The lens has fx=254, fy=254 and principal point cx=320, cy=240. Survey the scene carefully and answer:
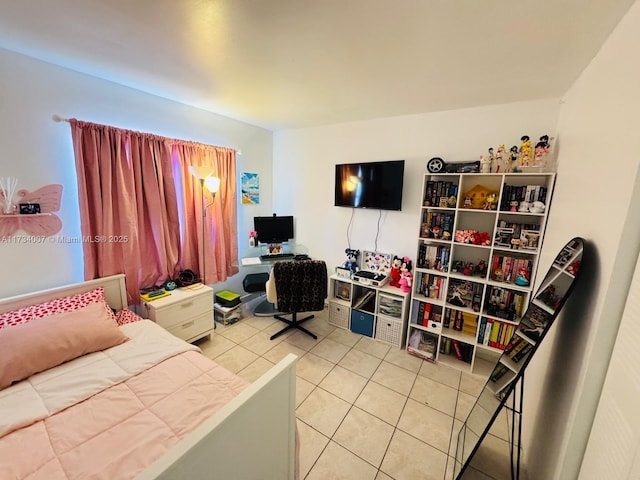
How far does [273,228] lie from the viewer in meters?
3.52

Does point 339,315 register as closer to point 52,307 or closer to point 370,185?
point 370,185

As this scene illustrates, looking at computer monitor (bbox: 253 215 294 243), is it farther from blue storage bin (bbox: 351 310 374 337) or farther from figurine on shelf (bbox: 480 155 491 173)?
figurine on shelf (bbox: 480 155 491 173)

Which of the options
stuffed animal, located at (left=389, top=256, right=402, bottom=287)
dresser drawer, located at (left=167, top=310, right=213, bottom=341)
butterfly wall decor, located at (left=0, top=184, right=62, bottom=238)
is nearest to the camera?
butterfly wall decor, located at (left=0, top=184, right=62, bottom=238)

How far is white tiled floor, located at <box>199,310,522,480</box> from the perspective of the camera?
5.00 ft

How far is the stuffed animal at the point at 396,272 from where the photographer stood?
111 inches

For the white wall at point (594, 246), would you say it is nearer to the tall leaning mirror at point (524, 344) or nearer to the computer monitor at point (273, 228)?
the tall leaning mirror at point (524, 344)

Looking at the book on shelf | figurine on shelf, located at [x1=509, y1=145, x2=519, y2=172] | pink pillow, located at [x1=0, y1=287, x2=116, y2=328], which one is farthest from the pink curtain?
figurine on shelf, located at [x1=509, y1=145, x2=519, y2=172]

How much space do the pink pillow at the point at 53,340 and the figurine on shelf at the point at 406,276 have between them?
245 cm

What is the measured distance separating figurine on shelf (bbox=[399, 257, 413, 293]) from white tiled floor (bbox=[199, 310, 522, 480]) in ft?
2.13

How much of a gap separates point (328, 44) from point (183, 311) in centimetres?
242

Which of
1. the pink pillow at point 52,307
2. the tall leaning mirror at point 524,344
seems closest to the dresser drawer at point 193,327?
the pink pillow at point 52,307

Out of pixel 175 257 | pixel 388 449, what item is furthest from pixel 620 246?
pixel 175 257

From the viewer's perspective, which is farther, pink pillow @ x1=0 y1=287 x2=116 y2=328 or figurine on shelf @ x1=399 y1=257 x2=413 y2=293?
figurine on shelf @ x1=399 y1=257 x2=413 y2=293

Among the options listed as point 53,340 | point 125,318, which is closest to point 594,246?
point 53,340
